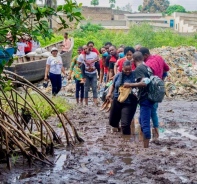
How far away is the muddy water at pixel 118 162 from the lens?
20.7ft

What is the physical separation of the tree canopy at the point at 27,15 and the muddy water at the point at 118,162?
6.81ft

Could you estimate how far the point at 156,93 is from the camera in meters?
7.78

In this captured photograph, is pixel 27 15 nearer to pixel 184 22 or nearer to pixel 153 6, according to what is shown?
pixel 184 22

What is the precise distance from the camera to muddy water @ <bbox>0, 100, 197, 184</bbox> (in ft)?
20.7

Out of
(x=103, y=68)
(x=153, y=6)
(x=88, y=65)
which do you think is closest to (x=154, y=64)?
(x=88, y=65)

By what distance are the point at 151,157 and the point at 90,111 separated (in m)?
5.04

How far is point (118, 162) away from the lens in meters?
7.13

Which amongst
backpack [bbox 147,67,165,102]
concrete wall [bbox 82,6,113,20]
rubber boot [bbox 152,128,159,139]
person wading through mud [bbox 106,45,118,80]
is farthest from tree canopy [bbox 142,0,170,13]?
backpack [bbox 147,67,165,102]

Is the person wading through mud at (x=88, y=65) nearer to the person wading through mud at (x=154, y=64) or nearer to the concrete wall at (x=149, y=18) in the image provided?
the person wading through mud at (x=154, y=64)

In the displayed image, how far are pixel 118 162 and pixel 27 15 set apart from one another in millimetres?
2918

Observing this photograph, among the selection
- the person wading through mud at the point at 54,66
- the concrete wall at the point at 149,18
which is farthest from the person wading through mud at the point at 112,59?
the concrete wall at the point at 149,18

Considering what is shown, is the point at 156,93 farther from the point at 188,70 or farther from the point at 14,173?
the point at 188,70

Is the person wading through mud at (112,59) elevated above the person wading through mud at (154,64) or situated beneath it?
situated beneath

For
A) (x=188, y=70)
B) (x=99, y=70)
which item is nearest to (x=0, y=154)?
(x=99, y=70)
